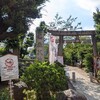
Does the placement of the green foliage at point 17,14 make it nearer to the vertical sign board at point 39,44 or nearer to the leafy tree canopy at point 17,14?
the leafy tree canopy at point 17,14

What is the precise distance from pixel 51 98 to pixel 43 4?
7.92 metres

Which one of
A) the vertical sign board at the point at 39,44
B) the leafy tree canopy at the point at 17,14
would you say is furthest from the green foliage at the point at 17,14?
the vertical sign board at the point at 39,44

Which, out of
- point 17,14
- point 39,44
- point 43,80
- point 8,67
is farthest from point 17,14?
point 8,67

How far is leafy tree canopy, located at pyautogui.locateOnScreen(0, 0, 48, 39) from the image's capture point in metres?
13.6

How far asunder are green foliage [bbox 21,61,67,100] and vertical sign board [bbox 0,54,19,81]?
1.81 meters

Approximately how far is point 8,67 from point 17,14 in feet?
21.4

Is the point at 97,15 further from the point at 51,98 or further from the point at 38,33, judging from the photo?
the point at 51,98

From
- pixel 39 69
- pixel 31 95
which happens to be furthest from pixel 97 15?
pixel 31 95

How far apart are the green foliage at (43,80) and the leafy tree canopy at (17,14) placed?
4683 mm

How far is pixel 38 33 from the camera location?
11.4 m

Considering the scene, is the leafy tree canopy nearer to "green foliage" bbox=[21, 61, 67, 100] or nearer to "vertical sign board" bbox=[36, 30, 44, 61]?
"vertical sign board" bbox=[36, 30, 44, 61]

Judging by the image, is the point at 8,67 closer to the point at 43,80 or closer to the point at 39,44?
the point at 43,80

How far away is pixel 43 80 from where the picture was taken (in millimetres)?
9344

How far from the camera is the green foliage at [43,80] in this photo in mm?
9289
